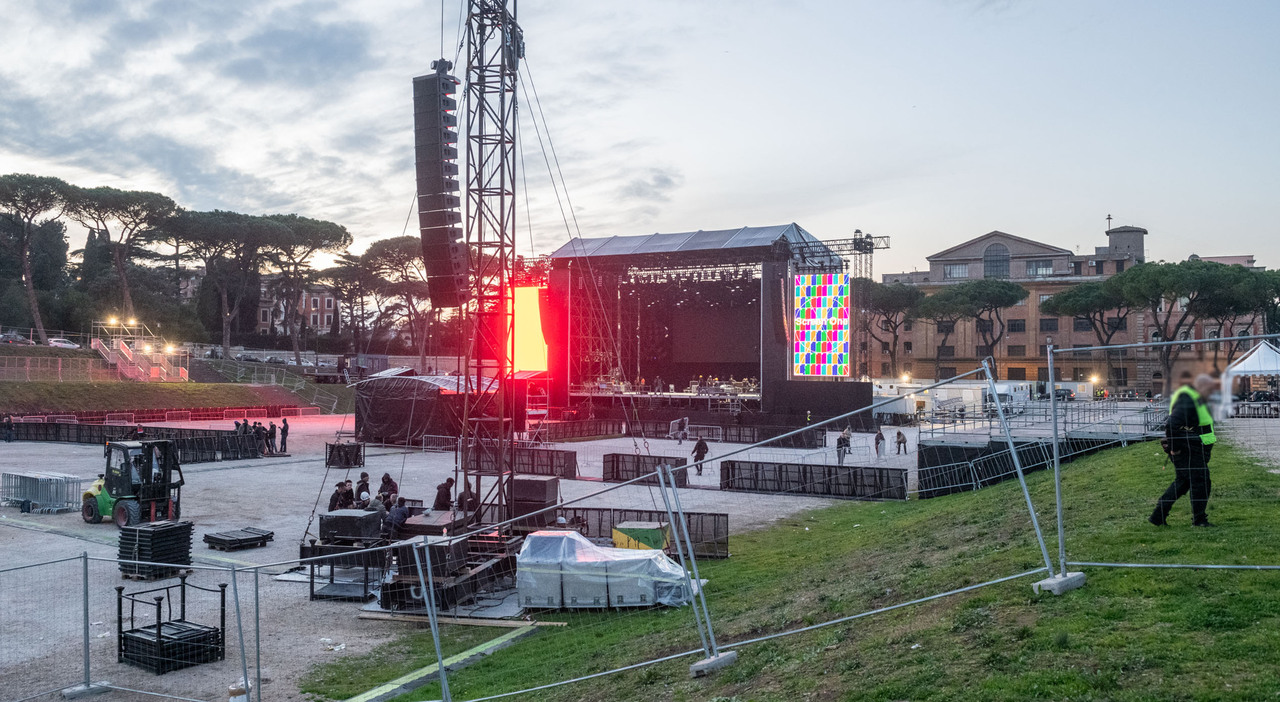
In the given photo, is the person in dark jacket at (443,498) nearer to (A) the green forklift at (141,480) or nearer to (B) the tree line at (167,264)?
(A) the green forklift at (141,480)

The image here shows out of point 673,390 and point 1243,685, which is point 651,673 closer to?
point 1243,685

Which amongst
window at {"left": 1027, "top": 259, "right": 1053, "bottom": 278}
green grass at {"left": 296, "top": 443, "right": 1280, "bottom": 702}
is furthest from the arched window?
green grass at {"left": 296, "top": 443, "right": 1280, "bottom": 702}

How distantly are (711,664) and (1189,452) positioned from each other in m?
4.32

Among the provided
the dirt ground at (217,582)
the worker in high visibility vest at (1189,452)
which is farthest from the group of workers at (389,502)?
the worker in high visibility vest at (1189,452)

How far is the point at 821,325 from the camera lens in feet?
144

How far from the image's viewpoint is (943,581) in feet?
24.5

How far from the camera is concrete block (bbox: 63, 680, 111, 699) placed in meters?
8.20

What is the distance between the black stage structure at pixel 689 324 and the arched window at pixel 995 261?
3866cm

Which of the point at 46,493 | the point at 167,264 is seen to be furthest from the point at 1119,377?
the point at 167,264

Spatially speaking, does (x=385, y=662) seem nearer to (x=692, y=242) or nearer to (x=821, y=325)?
(x=821, y=325)

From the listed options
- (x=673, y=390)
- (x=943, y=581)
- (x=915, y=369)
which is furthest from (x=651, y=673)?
(x=915, y=369)

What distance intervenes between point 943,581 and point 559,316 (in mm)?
42251

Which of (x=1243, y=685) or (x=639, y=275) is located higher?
(x=639, y=275)

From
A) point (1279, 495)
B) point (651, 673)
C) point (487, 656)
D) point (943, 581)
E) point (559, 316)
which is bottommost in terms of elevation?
point (487, 656)
